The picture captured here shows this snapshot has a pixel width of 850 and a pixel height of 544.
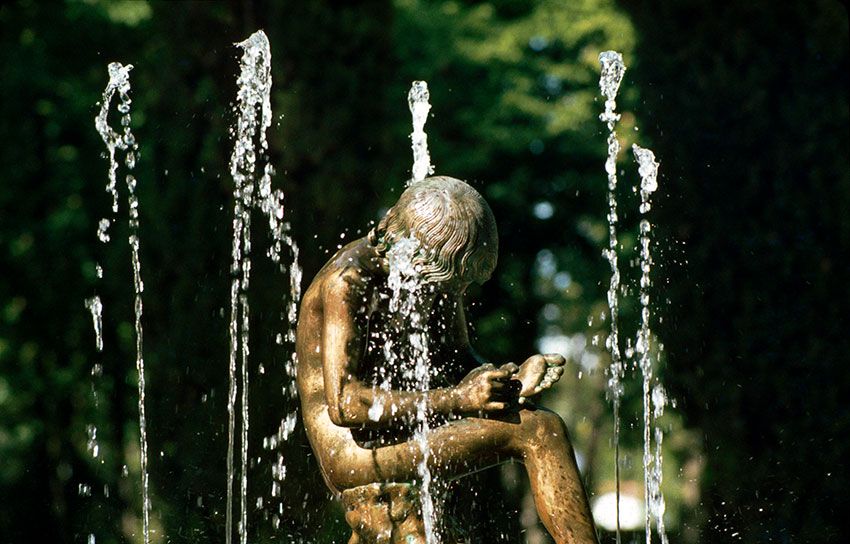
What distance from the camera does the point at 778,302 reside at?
10.6 m

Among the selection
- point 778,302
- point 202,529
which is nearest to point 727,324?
point 778,302

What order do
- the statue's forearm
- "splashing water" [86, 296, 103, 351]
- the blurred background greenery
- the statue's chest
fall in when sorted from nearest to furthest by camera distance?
1. the statue's forearm
2. the statue's chest
3. the blurred background greenery
4. "splashing water" [86, 296, 103, 351]

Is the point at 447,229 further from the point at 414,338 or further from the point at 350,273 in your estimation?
the point at 414,338

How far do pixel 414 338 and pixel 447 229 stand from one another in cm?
46

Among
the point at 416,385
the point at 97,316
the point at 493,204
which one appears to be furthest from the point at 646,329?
the point at 416,385

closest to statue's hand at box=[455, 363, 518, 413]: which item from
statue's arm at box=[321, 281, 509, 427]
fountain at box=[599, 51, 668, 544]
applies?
statue's arm at box=[321, 281, 509, 427]

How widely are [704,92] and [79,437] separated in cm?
671

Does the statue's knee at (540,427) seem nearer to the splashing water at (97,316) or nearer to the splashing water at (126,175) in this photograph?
the splashing water at (126,175)

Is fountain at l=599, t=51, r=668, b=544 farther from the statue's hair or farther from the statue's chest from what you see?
the statue's hair

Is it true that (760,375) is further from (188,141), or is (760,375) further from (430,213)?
(430,213)

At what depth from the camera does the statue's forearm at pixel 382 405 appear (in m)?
4.43

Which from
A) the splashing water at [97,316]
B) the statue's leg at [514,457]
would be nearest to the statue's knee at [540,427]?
the statue's leg at [514,457]

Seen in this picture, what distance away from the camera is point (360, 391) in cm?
445

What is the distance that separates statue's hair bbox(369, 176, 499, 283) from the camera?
4566mm
